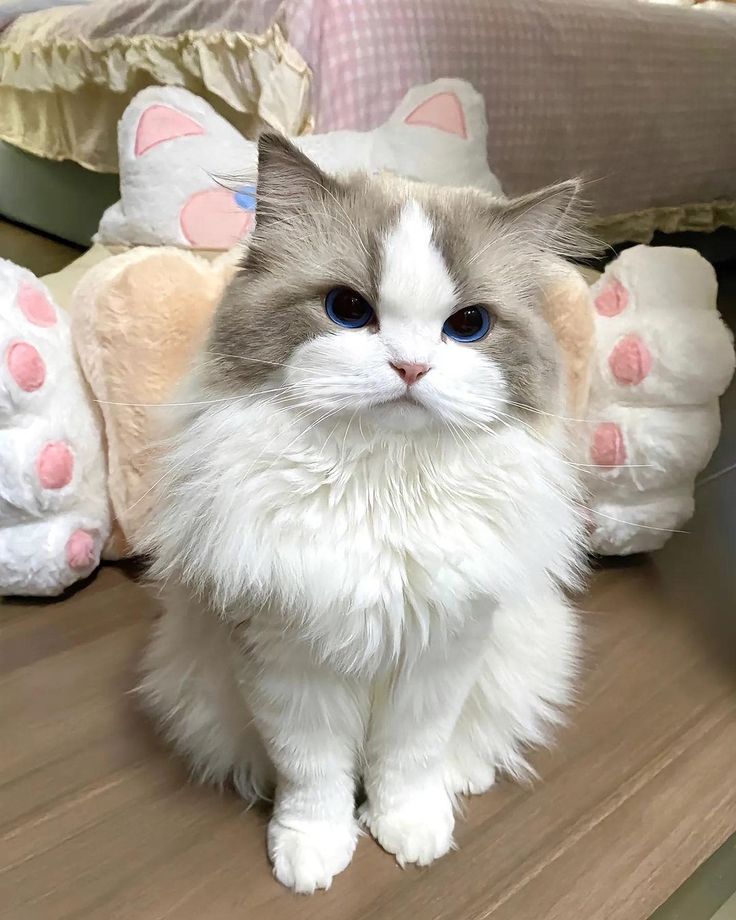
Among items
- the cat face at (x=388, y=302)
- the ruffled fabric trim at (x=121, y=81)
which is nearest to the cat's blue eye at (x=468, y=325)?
the cat face at (x=388, y=302)

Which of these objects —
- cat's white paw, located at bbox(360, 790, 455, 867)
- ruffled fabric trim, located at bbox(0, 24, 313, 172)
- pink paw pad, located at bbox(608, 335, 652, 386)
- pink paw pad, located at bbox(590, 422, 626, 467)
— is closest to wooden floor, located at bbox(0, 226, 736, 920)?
cat's white paw, located at bbox(360, 790, 455, 867)

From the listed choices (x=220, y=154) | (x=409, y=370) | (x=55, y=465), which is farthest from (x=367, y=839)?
(x=220, y=154)

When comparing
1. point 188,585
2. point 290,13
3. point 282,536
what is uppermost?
point 290,13

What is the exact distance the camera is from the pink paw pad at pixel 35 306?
119 centimetres

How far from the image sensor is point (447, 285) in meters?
0.63

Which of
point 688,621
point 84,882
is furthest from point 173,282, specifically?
point 688,621

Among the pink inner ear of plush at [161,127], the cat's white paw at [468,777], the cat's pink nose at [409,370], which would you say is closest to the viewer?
the cat's pink nose at [409,370]

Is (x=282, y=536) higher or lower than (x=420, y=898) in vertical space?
higher

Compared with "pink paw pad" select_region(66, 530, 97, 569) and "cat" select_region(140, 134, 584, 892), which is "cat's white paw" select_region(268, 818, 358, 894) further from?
"pink paw pad" select_region(66, 530, 97, 569)

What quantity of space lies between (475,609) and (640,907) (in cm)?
39

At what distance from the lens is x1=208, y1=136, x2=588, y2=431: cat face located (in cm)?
62

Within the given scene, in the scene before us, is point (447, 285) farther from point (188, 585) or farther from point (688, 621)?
point (688, 621)

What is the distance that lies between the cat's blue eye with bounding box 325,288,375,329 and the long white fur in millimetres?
17

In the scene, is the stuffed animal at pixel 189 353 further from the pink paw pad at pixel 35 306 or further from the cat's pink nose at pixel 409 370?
the cat's pink nose at pixel 409 370
